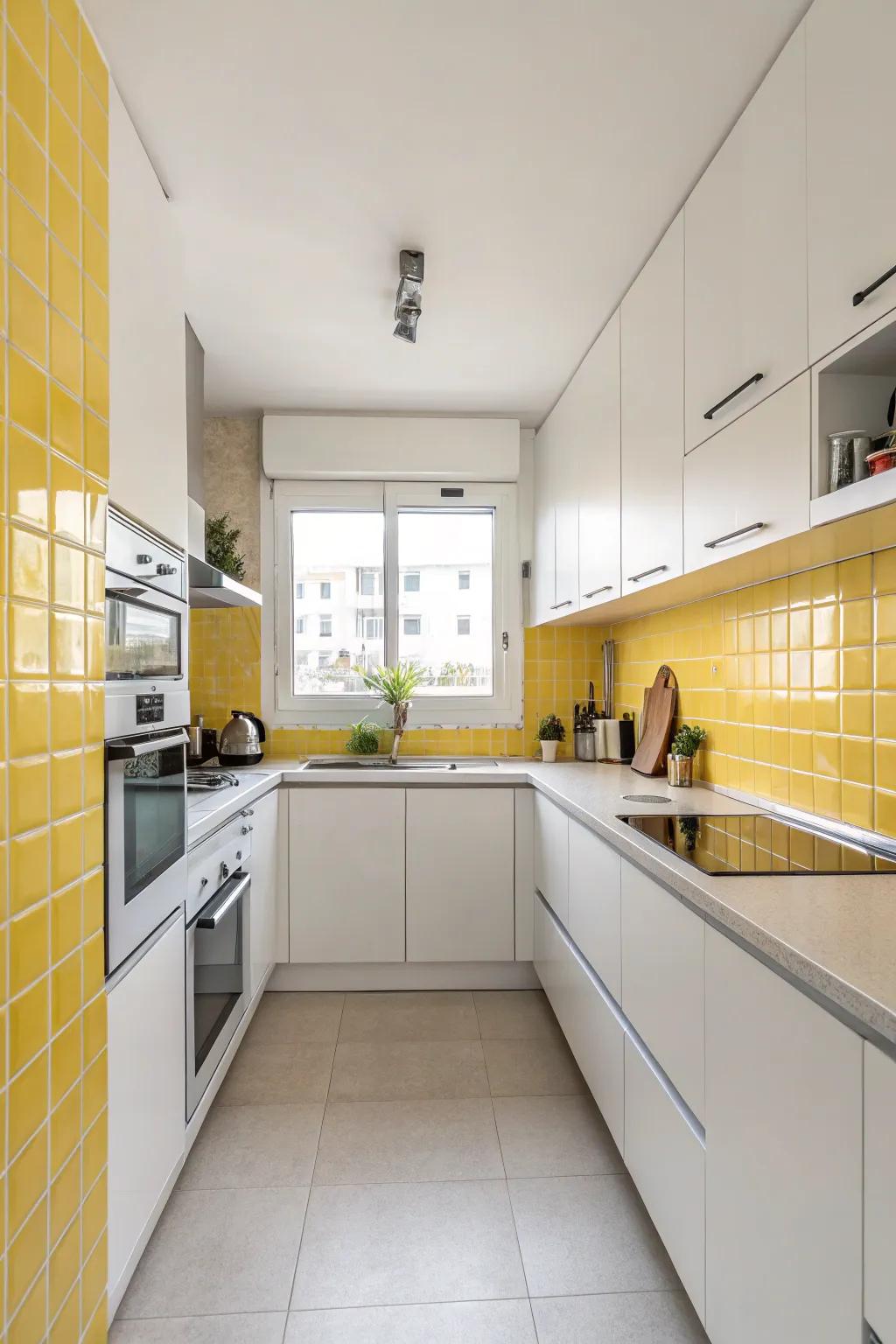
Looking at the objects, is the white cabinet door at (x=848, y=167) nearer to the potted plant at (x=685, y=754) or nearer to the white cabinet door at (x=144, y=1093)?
the potted plant at (x=685, y=754)

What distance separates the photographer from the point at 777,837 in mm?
1700

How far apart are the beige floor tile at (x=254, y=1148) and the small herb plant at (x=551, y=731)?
177cm

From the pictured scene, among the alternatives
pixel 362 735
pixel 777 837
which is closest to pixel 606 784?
pixel 777 837

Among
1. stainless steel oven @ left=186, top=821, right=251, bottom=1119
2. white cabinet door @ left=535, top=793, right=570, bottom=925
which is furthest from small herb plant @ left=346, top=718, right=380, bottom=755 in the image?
stainless steel oven @ left=186, top=821, right=251, bottom=1119

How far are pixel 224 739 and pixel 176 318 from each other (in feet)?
6.01

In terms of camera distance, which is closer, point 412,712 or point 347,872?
point 347,872

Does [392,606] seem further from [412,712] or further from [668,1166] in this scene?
[668,1166]

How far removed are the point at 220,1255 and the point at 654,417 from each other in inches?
88.6

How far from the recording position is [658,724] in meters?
2.82

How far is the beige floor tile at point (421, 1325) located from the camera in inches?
56.0

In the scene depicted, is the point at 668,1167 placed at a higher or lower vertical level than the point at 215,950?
lower

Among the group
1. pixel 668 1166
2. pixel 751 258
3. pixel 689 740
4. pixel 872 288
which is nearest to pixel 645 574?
pixel 689 740

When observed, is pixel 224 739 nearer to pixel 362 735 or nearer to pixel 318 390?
pixel 362 735

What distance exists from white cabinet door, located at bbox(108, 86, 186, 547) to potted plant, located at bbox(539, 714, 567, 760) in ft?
6.59
